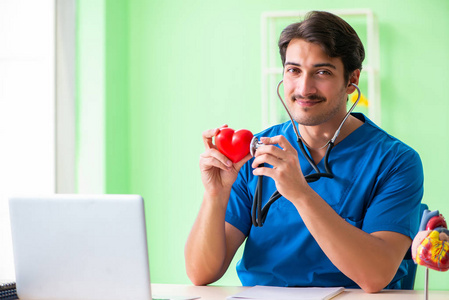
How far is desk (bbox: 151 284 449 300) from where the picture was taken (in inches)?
51.4

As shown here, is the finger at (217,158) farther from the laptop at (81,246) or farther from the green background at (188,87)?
the green background at (188,87)

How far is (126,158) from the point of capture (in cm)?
338

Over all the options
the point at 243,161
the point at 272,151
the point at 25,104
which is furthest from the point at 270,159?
the point at 25,104

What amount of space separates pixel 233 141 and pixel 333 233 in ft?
1.06

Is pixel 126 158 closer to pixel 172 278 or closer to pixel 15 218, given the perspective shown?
pixel 172 278

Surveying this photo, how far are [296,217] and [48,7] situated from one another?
1.74 metres

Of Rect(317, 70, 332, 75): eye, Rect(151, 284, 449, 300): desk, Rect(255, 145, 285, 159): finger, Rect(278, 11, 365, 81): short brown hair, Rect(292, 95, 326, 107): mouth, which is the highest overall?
Rect(278, 11, 365, 81): short brown hair

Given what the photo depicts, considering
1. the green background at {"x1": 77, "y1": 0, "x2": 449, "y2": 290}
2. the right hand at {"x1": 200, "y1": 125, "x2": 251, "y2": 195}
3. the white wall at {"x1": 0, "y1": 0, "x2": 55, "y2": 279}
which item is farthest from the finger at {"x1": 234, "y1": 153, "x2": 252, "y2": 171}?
the green background at {"x1": 77, "y1": 0, "x2": 449, "y2": 290}

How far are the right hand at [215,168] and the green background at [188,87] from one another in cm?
174

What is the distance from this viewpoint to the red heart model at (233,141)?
1.37 meters

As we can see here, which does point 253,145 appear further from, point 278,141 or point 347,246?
point 347,246

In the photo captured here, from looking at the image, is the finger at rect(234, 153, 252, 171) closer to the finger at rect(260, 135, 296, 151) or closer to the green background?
the finger at rect(260, 135, 296, 151)

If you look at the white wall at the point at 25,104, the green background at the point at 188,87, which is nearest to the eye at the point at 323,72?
the white wall at the point at 25,104

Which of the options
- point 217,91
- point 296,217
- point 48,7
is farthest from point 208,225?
point 217,91
